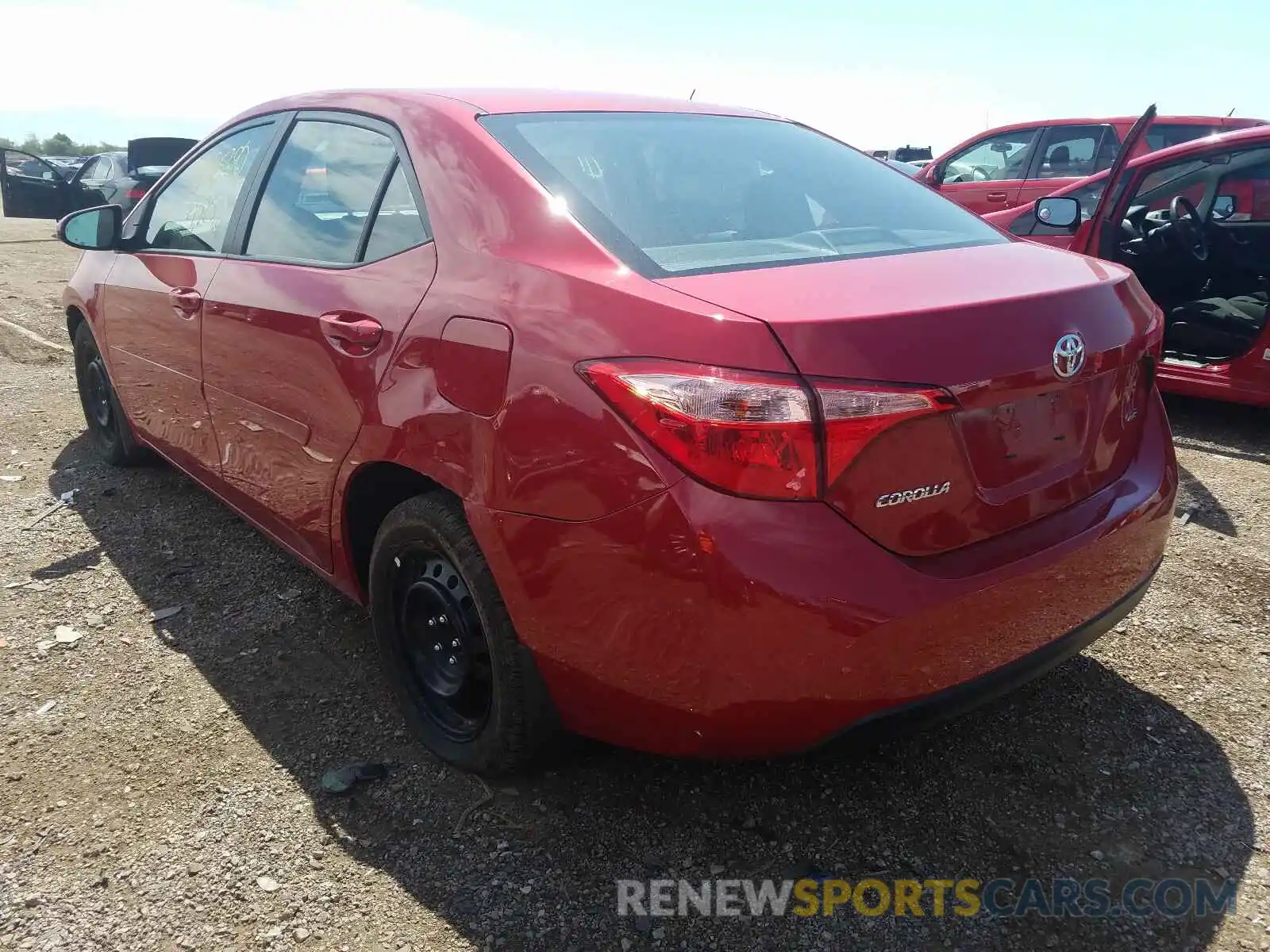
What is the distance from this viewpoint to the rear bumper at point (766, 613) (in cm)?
162

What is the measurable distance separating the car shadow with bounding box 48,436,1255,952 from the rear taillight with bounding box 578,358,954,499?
623 millimetres

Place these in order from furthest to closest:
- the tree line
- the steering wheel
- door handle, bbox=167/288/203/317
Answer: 1. the tree line
2. the steering wheel
3. door handle, bbox=167/288/203/317

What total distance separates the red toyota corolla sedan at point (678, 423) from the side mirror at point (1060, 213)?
2.87 meters

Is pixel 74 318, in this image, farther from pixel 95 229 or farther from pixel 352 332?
pixel 352 332

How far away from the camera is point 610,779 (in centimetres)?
234

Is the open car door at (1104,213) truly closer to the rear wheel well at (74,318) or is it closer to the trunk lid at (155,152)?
the rear wheel well at (74,318)

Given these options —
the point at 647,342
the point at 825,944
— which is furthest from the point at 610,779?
the point at 647,342

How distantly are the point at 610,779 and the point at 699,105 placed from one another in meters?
1.94

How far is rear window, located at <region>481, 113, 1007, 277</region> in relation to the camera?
2.01 meters

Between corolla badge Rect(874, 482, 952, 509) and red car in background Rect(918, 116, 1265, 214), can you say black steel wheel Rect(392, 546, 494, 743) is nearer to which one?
corolla badge Rect(874, 482, 952, 509)

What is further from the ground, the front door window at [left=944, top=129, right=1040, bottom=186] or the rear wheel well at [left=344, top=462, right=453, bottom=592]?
the front door window at [left=944, top=129, right=1040, bottom=186]

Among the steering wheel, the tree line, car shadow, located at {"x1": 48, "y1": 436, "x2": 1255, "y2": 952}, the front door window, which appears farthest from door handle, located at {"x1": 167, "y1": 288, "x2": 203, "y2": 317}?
the tree line

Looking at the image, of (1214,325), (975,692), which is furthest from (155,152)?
(975,692)

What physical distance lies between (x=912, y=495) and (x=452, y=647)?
1201 millimetres
